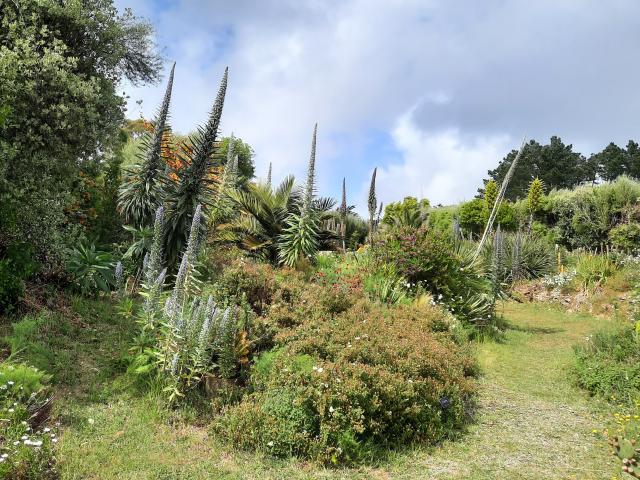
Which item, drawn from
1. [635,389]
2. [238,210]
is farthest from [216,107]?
[635,389]

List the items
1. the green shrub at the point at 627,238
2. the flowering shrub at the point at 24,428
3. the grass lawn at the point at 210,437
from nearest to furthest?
the flowering shrub at the point at 24,428 < the grass lawn at the point at 210,437 < the green shrub at the point at 627,238

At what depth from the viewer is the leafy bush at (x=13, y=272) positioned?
5.95 metres

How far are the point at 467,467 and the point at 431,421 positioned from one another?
2.20ft

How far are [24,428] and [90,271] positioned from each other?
4.18 metres

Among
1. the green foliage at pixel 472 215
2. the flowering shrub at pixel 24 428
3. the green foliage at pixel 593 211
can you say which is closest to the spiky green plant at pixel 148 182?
the flowering shrub at pixel 24 428

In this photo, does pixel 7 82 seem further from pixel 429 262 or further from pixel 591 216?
pixel 591 216

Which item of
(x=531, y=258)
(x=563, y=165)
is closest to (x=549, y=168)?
(x=563, y=165)

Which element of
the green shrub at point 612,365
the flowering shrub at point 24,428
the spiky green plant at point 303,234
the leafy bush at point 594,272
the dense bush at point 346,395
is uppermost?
the leafy bush at point 594,272

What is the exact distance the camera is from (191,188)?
7496 millimetres

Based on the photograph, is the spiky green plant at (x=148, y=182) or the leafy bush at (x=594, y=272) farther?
the leafy bush at (x=594, y=272)

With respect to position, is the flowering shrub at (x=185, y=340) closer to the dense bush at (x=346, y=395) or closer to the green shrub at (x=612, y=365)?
the dense bush at (x=346, y=395)

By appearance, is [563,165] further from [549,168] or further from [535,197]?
[535,197]

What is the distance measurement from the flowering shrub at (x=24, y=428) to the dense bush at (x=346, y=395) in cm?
137

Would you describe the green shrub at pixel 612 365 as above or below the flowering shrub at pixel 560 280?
below
